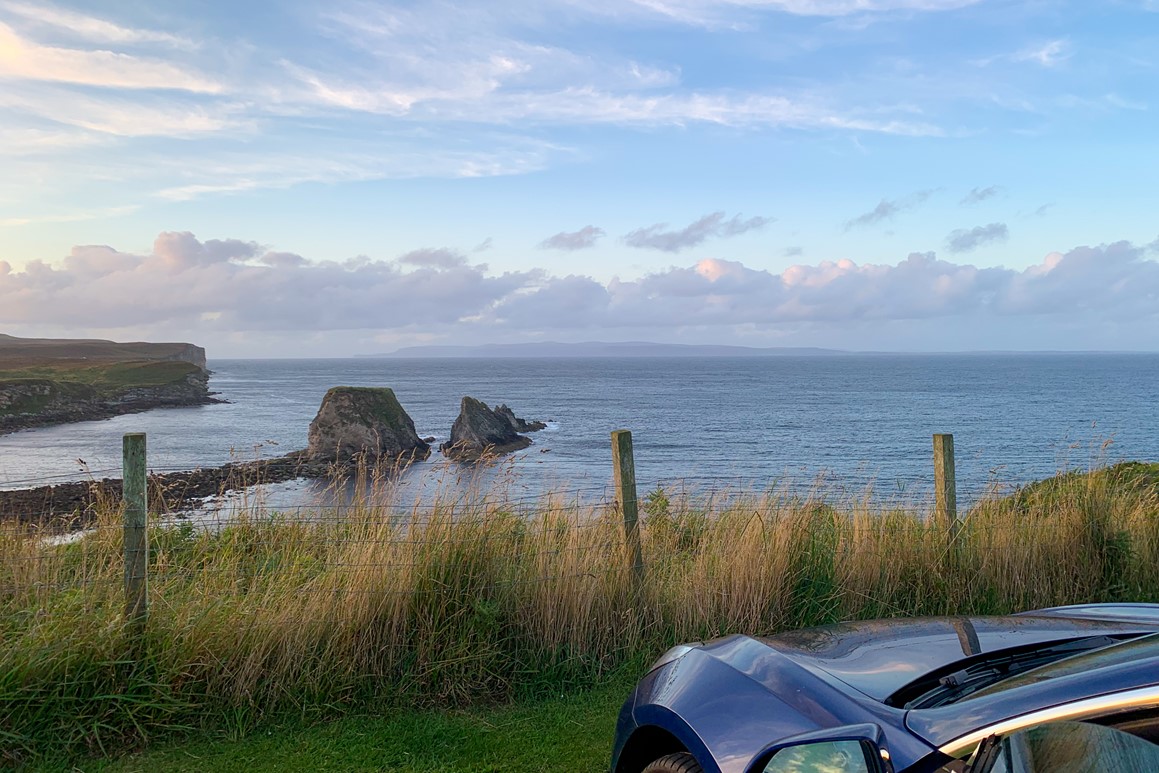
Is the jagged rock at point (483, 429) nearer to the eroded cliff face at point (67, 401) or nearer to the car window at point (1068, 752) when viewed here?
the eroded cliff face at point (67, 401)

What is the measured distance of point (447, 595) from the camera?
580cm

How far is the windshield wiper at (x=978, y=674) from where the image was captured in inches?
90.7

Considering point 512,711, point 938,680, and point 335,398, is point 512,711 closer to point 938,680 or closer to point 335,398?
point 938,680

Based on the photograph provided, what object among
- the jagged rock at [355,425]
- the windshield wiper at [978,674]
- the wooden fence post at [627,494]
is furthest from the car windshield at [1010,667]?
the jagged rock at [355,425]

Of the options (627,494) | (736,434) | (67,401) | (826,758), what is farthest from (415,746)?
(67,401)

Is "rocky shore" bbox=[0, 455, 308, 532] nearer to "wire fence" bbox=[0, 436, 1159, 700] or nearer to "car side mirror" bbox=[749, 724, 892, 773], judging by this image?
"wire fence" bbox=[0, 436, 1159, 700]

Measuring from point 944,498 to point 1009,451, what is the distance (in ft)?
115

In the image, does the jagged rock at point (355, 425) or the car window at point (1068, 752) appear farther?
the jagged rock at point (355, 425)

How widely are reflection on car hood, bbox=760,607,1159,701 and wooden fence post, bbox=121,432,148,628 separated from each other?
13.4 ft

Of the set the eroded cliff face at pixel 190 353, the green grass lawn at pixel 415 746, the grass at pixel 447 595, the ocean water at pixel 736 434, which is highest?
the eroded cliff face at pixel 190 353

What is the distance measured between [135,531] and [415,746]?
7.35 ft

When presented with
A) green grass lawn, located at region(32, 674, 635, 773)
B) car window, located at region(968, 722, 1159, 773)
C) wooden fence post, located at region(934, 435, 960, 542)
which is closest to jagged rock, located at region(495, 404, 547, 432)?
wooden fence post, located at region(934, 435, 960, 542)

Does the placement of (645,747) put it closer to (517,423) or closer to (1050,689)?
(1050,689)

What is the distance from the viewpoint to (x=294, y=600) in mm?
5543
